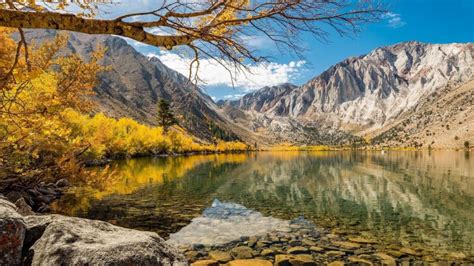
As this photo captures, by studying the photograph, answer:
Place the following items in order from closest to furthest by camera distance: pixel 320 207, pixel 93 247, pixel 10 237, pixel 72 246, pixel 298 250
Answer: pixel 93 247
pixel 72 246
pixel 10 237
pixel 298 250
pixel 320 207

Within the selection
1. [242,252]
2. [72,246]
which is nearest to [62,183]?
[242,252]

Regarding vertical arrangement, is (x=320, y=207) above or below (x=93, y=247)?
below

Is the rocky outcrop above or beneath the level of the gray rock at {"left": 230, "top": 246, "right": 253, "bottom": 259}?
above

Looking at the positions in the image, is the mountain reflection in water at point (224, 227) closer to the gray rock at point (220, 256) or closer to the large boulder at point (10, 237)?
the gray rock at point (220, 256)

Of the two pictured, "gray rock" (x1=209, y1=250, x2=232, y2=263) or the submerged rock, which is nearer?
the submerged rock

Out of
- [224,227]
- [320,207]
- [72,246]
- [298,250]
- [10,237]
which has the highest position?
[10,237]

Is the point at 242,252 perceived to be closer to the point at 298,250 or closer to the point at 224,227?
the point at 298,250

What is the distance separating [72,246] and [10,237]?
142 centimetres

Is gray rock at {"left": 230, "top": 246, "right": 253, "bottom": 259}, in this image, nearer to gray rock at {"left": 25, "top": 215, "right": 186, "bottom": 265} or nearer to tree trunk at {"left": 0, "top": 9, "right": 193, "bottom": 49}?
→ gray rock at {"left": 25, "top": 215, "right": 186, "bottom": 265}

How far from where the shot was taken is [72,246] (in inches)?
263

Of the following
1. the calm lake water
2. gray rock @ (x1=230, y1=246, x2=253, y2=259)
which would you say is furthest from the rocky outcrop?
the calm lake water

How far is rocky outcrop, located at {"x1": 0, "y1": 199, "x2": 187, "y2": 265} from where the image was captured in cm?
642

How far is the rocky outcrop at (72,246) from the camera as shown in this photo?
6.42m

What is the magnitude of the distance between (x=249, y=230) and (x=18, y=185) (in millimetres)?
14413
